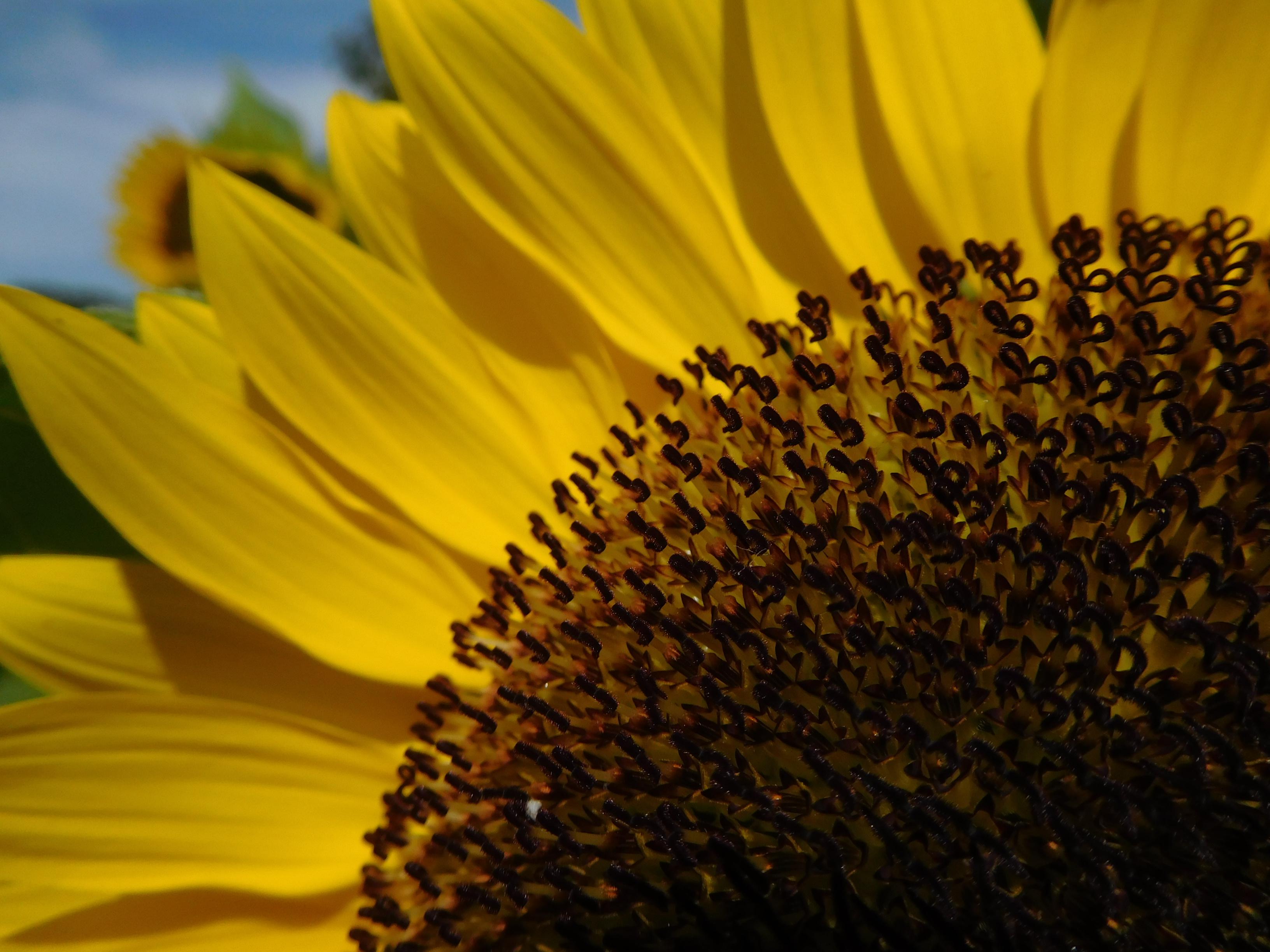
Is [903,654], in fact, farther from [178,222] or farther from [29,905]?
[178,222]

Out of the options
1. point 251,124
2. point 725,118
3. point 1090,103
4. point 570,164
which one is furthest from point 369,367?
point 251,124

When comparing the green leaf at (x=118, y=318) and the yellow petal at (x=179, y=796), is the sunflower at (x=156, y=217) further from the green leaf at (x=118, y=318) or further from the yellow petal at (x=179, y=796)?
the yellow petal at (x=179, y=796)

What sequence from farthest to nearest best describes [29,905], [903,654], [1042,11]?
[1042,11], [29,905], [903,654]

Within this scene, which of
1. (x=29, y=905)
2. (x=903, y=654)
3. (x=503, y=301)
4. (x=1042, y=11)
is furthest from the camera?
(x=1042, y=11)

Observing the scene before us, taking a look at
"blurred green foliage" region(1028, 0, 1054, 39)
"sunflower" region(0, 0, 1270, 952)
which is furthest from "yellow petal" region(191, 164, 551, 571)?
"blurred green foliage" region(1028, 0, 1054, 39)

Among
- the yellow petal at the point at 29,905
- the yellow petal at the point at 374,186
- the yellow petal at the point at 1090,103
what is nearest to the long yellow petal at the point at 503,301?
the yellow petal at the point at 374,186

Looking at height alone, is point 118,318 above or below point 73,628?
above

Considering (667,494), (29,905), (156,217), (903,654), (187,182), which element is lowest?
(903,654)
